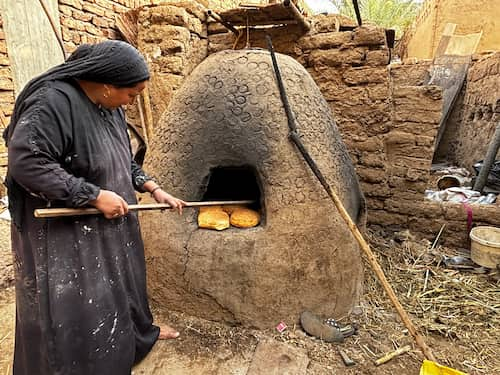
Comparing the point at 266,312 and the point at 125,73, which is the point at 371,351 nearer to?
the point at 266,312

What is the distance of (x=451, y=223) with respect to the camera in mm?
3475

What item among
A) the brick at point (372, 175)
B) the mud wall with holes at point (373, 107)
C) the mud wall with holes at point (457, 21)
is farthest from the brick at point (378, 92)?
the mud wall with holes at point (457, 21)

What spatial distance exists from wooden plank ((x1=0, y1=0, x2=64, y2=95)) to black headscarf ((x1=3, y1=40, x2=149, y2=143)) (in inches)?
130

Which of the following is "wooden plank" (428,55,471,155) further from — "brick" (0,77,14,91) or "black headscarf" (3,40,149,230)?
"brick" (0,77,14,91)

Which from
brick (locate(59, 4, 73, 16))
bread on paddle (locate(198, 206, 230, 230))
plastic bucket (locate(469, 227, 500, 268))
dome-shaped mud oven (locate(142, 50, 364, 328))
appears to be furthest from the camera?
brick (locate(59, 4, 73, 16))

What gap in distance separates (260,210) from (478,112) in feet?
16.1

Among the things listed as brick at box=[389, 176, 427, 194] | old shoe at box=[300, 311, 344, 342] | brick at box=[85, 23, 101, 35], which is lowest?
old shoe at box=[300, 311, 344, 342]

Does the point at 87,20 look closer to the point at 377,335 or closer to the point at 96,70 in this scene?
the point at 96,70

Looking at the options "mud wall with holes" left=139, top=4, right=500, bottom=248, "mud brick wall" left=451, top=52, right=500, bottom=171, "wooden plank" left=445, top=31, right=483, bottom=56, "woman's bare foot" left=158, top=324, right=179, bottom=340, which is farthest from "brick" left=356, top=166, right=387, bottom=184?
"wooden plank" left=445, top=31, right=483, bottom=56

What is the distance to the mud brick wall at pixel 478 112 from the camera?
482cm

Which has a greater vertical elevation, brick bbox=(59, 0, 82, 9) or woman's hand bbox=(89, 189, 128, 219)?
brick bbox=(59, 0, 82, 9)

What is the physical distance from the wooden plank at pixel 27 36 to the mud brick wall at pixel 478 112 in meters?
5.99

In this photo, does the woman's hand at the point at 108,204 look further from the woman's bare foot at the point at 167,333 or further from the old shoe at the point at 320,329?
the old shoe at the point at 320,329

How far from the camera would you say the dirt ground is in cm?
202
